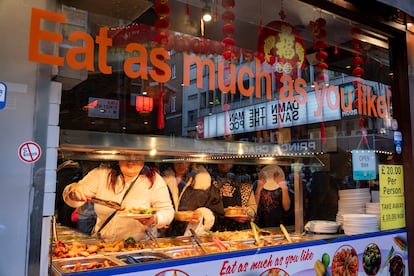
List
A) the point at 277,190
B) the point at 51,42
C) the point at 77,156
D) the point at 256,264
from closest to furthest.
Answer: the point at 51,42, the point at 256,264, the point at 77,156, the point at 277,190

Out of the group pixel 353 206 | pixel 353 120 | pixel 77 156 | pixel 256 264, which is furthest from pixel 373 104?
pixel 77 156

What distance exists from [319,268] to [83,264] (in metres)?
1.74

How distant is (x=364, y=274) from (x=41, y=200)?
8.90 ft

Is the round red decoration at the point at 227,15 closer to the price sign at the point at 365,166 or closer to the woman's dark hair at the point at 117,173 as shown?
the woman's dark hair at the point at 117,173

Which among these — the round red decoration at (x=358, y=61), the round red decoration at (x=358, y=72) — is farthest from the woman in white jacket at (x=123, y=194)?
the round red decoration at (x=358, y=61)

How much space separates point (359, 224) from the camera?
3.36m

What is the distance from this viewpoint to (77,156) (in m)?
3.69

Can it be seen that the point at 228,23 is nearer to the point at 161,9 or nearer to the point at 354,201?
the point at 161,9

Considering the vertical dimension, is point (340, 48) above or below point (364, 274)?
above

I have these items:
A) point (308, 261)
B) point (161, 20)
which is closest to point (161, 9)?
point (161, 20)

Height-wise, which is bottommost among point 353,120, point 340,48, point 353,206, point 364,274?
point 364,274

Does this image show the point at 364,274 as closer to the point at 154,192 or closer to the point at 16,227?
the point at 154,192

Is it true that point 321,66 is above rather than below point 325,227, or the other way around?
above

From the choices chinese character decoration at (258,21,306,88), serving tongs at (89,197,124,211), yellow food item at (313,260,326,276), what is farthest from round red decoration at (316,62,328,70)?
serving tongs at (89,197,124,211)
